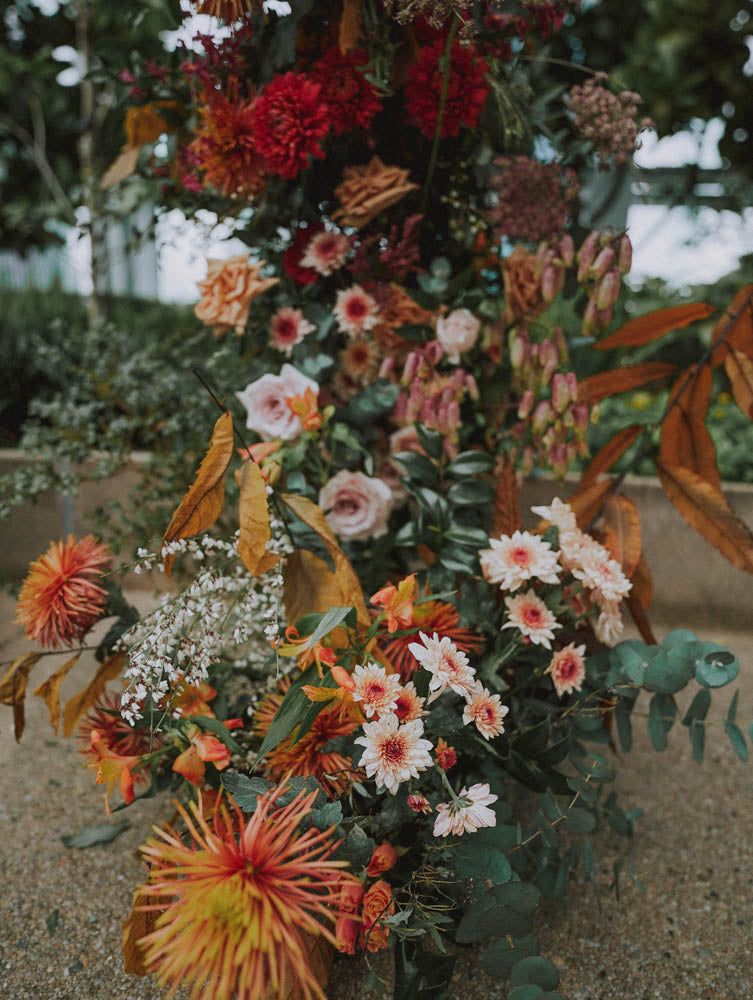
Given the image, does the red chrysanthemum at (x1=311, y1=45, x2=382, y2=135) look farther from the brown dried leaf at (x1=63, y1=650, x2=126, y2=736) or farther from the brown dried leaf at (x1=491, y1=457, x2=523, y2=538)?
the brown dried leaf at (x1=63, y1=650, x2=126, y2=736)

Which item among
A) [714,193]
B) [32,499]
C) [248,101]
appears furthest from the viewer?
[714,193]

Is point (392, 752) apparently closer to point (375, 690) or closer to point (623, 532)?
point (375, 690)

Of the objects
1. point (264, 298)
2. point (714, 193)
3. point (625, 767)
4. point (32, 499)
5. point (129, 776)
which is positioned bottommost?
point (625, 767)

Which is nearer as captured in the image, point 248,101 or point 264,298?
point 248,101

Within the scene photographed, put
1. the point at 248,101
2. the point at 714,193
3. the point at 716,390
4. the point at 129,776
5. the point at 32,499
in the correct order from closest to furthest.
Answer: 1. the point at 129,776
2. the point at 248,101
3. the point at 32,499
4. the point at 716,390
5. the point at 714,193

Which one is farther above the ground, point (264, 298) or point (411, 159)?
point (411, 159)

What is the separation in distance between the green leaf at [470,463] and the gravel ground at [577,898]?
54 cm

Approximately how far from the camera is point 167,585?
150 centimetres

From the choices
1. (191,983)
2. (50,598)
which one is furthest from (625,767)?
(50,598)

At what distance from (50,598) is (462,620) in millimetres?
483

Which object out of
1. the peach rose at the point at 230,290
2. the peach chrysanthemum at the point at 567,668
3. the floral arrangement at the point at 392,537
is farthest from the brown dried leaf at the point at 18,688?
the peach chrysanthemum at the point at 567,668

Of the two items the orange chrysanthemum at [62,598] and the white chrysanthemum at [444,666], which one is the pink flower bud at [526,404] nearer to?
the white chrysanthemum at [444,666]

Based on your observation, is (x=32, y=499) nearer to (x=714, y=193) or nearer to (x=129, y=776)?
(x=129, y=776)

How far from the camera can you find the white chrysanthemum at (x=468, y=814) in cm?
58
